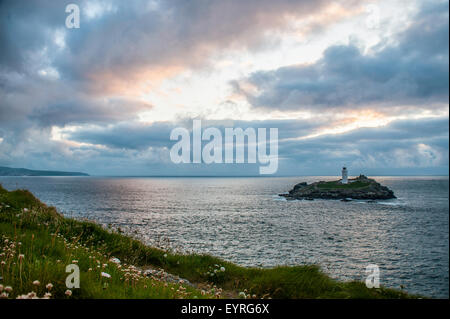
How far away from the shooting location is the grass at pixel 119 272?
16.5ft

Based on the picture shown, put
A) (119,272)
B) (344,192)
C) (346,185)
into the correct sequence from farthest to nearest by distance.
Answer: (346,185), (344,192), (119,272)

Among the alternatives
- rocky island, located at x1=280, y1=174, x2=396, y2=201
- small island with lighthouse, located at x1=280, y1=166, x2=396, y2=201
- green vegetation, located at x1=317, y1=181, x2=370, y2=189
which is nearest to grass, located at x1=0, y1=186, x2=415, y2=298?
small island with lighthouse, located at x1=280, y1=166, x2=396, y2=201

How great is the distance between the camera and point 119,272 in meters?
6.79

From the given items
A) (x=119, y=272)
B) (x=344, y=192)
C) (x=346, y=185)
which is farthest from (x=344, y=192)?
(x=119, y=272)

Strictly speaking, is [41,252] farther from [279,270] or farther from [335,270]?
[335,270]

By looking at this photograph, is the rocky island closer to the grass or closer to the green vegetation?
the green vegetation

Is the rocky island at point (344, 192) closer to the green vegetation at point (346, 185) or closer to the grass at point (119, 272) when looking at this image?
the green vegetation at point (346, 185)

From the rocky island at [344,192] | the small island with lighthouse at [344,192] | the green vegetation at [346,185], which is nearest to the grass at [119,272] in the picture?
the small island with lighthouse at [344,192]

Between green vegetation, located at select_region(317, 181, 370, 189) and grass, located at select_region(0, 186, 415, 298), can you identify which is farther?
green vegetation, located at select_region(317, 181, 370, 189)

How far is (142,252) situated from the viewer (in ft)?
43.5

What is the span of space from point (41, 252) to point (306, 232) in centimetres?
5310

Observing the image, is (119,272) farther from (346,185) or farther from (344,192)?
(346,185)

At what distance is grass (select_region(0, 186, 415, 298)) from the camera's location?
5035 mm
